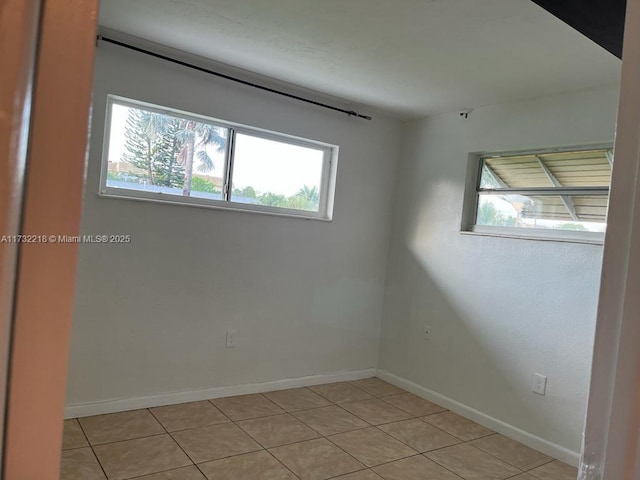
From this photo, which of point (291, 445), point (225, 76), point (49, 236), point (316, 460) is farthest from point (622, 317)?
point (225, 76)

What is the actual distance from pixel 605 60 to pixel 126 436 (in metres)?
3.20

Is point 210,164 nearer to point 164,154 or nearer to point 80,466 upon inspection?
point 164,154

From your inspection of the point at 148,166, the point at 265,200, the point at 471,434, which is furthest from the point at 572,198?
the point at 148,166

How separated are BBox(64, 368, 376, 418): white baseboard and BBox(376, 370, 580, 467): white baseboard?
0.35m

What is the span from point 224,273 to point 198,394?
2.74 ft

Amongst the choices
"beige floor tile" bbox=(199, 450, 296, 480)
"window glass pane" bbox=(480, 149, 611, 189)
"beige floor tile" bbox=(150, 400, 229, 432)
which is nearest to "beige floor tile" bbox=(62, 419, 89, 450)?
"beige floor tile" bbox=(150, 400, 229, 432)

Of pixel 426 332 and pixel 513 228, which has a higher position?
pixel 513 228

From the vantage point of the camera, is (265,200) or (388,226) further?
(388,226)

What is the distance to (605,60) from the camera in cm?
229

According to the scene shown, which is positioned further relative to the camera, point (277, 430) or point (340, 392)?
point (340, 392)

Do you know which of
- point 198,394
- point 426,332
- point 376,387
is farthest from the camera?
point 376,387

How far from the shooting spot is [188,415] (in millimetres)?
2811

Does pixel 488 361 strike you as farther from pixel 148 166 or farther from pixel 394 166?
pixel 148 166

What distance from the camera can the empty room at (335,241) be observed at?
232 centimetres
